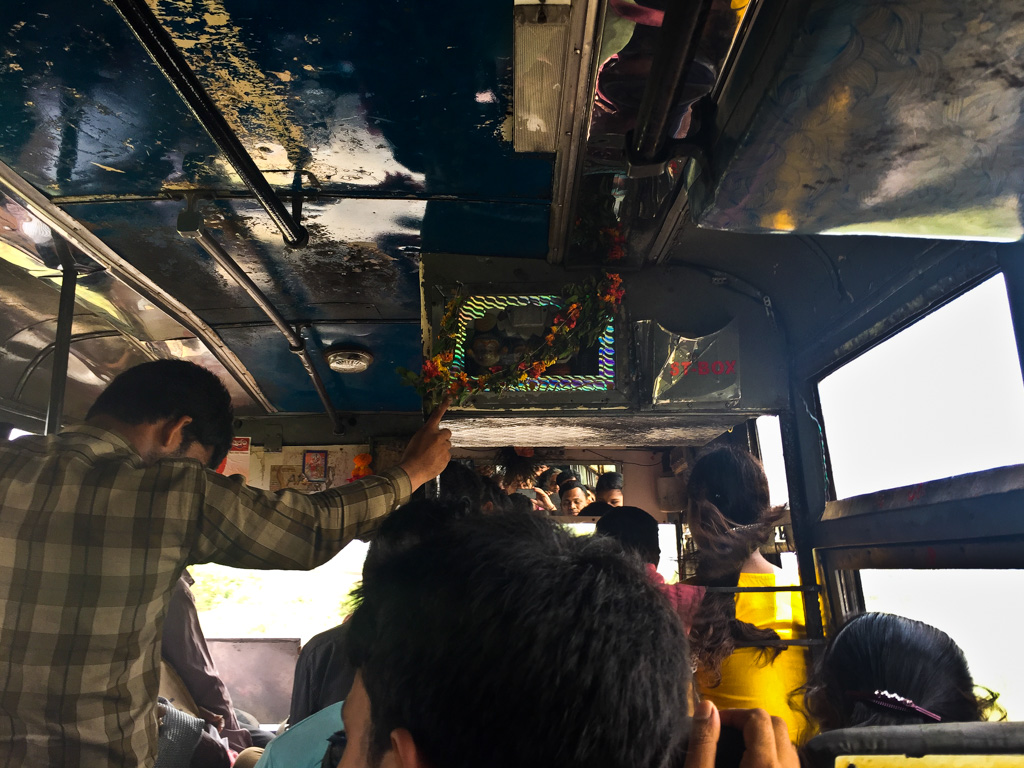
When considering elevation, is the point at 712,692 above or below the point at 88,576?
below

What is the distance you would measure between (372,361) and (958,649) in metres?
3.43

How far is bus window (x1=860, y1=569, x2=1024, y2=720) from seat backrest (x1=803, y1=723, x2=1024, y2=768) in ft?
3.21

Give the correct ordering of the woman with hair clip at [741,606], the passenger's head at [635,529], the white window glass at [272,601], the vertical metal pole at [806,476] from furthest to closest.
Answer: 1. the white window glass at [272,601]
2. the passenger's head at [635,529]
3. the vertical metal pole at [806,476]
4. the woman with hair clip at [741,606]

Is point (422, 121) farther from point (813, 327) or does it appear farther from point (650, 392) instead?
point (813, 327)

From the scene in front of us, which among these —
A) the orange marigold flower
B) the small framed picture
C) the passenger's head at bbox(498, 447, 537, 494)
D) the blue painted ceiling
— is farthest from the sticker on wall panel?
the small framed picture

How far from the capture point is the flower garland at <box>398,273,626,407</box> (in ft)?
9.53

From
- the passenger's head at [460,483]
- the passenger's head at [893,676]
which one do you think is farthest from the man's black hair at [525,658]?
the passenger's head at [460,483]

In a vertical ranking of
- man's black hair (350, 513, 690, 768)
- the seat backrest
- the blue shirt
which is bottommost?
the blue shirt

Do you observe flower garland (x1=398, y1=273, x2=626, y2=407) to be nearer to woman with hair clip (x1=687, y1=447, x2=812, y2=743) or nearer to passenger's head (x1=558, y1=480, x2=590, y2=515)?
woman with hair clip (x1=687, y1=447, x2=812, y2=743)

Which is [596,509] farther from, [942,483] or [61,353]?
[61,353]

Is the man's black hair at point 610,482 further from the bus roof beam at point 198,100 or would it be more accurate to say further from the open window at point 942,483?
the bus roof beam at point 198,100

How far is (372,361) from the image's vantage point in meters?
4.34

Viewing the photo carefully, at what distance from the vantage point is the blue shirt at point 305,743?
1.59m

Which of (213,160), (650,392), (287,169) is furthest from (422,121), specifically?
(650,392)
